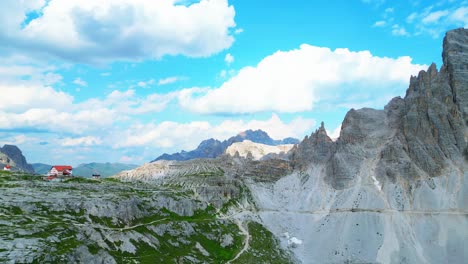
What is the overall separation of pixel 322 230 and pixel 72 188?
395ft

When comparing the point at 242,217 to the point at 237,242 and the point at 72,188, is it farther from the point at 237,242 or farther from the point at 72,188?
the point at 72,188

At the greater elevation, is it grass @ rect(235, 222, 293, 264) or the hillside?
the hillside

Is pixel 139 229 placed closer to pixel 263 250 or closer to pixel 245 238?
pixel 245 238

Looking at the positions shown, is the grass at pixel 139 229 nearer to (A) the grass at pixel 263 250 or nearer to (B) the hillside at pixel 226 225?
(A) the grass at pixel 263 250

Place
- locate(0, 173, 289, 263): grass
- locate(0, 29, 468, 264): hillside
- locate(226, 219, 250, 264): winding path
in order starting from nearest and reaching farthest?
locate(0, 173, 289, 263): grass → locate(0, 29, 468, 264): hillside → locate(226, 219, 250, 264): winding path

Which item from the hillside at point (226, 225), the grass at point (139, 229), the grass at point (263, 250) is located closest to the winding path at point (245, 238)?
the hillside at point (226, 225)

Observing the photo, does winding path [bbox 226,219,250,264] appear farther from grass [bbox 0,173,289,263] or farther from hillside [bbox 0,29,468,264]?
grass [bbox 0,173,289,263]

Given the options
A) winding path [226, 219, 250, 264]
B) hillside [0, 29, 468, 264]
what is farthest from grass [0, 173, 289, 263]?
winding path [226, 219, 250, 264]

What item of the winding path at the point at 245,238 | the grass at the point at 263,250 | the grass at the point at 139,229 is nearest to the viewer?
the grass at the point at 139,229

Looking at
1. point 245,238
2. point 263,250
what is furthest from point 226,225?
point 263,250

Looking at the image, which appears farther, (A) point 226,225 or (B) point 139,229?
(A) point 226,225

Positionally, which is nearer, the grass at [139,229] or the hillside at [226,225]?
the grass at [139,229]

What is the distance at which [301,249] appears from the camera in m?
175

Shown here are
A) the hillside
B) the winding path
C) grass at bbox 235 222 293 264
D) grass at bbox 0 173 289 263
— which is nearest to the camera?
grass at bbox 0 173 289 263
